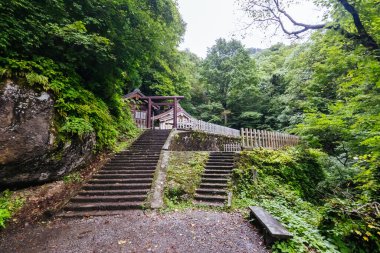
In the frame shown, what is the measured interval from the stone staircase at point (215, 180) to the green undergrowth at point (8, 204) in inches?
175

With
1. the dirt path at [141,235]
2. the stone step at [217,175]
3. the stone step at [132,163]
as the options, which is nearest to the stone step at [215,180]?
the stone step at [217,175]

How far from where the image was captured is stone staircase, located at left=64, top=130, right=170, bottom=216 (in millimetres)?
5414

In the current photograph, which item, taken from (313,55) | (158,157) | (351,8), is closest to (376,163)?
(351,8)

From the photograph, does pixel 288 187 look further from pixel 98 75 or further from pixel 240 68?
pixel 240 68

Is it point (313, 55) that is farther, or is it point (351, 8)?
point (313, 55)

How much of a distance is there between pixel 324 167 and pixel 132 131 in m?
10.2

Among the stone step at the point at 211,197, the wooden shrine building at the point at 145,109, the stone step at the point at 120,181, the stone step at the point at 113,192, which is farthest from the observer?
the wooden shrine building at the point at 145,109

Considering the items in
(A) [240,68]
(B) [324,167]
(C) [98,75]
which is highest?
(A) [240,68]

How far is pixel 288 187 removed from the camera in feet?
23.2

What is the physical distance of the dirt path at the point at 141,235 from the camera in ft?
11.8

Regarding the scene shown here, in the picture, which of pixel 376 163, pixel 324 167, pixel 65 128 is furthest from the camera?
pixel 324 167

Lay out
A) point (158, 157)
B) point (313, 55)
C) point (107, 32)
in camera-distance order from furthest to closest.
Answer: point (313, 55)
point (158, 157)
point (107, 32)

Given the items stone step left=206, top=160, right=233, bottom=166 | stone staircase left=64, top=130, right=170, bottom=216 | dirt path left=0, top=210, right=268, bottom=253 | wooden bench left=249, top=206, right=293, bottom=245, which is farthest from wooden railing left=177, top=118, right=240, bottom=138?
wooden bench left=249, top=206, right=293, bottom=245

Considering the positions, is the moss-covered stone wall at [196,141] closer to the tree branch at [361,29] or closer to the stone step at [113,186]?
the stone step at [113,186]
